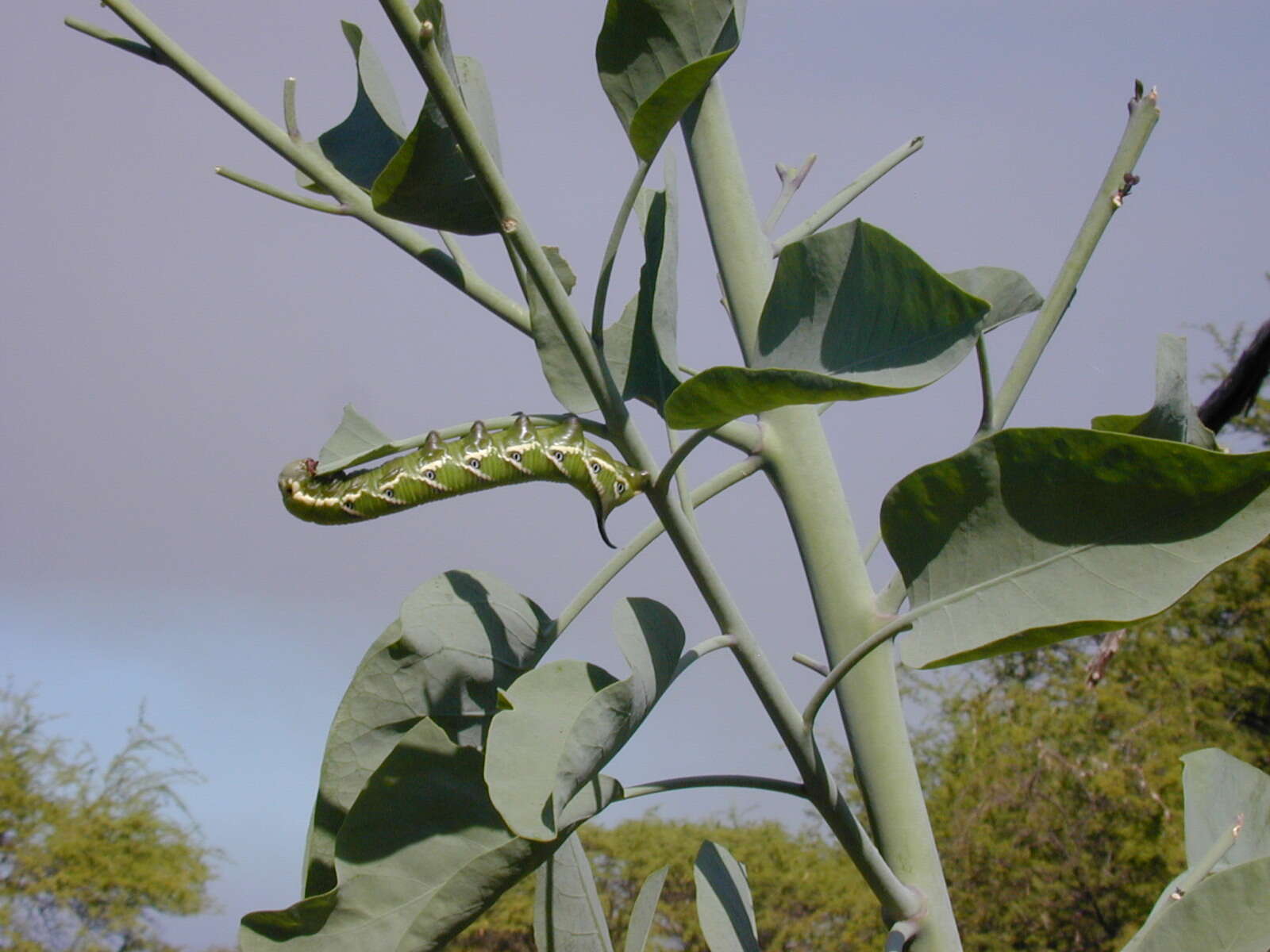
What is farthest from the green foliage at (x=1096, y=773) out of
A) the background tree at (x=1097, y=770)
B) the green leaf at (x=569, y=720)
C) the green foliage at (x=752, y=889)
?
the green leaf at (x=569, y=720)

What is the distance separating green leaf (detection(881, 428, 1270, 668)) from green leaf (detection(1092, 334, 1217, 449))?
196 millimetres

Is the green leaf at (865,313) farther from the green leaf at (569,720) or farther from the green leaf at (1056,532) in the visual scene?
the green leaf at (569,720)

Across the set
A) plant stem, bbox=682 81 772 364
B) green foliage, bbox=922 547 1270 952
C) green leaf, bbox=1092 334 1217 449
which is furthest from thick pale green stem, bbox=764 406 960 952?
green foliage, bbox=922 547 1270 952

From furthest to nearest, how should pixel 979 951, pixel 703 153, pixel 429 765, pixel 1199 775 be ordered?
pixel 979 951, pixel 1199 775, pixel 703 153, pixel 429 765

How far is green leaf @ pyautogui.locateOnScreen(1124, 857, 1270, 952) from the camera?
2.46 ft

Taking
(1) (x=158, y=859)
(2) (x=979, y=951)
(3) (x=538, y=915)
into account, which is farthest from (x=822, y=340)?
(1) (x=158, y=859)

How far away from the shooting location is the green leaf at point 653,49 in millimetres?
642

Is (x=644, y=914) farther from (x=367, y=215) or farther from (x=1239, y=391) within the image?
(x=1239, y=391)

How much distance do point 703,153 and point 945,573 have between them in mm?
416

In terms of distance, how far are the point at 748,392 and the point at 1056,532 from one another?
22 cm

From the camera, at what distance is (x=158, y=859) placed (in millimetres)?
11945

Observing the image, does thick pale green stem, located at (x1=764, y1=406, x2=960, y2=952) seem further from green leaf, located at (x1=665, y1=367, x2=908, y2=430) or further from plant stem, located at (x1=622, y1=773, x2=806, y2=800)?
green leaf, located at (x1=665, y1=367, x2=908, y2=430)

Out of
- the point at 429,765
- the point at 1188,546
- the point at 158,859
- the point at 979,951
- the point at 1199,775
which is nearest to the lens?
the point at 1188,546

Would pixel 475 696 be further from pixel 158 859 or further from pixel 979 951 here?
pixel 158 859
